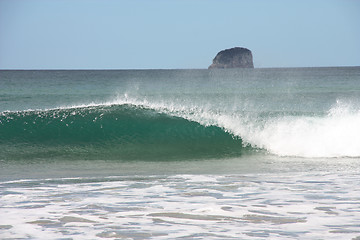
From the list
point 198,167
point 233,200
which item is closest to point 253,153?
point 198,167

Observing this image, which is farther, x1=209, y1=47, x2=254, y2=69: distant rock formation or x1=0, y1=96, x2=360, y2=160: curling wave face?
x1=209, y1=47, x2=254, y2=69: distant rock formation

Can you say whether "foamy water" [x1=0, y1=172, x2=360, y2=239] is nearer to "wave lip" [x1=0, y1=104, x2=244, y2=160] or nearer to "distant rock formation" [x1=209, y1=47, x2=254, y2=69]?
"wave lip" [x1=0, y1=104, x2=244, y2=160]

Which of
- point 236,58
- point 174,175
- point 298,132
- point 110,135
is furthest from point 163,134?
point 236,58

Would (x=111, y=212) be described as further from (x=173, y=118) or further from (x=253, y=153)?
(x=173, y=118)

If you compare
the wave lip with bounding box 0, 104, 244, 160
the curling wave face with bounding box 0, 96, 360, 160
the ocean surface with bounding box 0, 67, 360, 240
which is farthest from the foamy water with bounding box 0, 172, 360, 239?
the wave lip with bounding box 0, 104, 244, 160

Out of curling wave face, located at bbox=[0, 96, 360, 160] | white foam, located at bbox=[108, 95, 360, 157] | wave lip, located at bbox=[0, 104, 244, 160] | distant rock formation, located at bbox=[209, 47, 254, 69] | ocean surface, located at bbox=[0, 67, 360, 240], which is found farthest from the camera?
distant rock formation, located at bbox=[209, 47, 254, 69]

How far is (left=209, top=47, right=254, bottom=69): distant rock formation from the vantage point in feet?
446

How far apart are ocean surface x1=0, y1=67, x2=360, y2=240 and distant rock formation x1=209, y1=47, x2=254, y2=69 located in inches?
4814

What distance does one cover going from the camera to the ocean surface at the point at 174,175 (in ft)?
17.2

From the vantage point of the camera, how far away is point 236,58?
451 ft

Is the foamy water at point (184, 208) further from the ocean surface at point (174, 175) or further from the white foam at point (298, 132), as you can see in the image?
the white foam at point (298, 132)

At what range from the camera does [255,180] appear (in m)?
8.02

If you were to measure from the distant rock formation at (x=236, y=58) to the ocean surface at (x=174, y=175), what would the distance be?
401 ft

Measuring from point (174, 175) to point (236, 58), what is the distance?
131 metres
